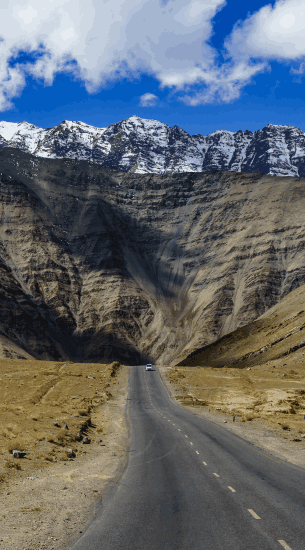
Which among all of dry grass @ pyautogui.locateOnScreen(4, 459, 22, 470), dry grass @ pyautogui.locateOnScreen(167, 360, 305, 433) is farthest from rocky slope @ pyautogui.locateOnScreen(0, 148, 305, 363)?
dry grass @ pyautogui.locateOnScreen(4, 459, 22, 470)

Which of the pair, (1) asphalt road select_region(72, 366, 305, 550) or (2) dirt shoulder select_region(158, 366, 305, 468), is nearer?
(1) asphalt road select_region(72, 366, 305, 550)

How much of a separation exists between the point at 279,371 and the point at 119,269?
99292 mm

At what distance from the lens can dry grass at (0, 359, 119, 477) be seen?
19.5m

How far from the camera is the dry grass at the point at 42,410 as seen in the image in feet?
64.1

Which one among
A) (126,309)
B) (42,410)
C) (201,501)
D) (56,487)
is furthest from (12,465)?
(126,309)

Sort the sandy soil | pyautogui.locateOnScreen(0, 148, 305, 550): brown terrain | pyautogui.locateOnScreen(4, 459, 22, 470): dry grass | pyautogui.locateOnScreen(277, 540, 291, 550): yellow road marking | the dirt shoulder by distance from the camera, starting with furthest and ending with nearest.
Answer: the dirt shoulder → pyautogui.locateOnScreen(0, 148, 305, 550): brown terrain → pyautogui.locateOnScreen(4, 459, 22, 470): dry grass → the sandy soil → pyautogui.locateOnScreen(277, 540, 291, 550): yellow road marking

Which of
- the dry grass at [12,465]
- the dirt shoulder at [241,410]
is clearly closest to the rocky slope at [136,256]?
the dirt shoulder at [241,410]

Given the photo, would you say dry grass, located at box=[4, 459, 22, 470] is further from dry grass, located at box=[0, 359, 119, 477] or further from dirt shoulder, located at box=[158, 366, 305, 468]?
dirt shoulder, located at box=[158, 366, 305, 468]

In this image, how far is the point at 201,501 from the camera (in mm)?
12734

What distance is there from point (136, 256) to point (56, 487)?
156157mm

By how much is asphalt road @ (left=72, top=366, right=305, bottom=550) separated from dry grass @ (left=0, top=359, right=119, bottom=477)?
155 inches

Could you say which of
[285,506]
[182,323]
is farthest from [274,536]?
[182,323]

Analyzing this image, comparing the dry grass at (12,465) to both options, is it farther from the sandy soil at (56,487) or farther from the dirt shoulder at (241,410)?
the dirt shoulder at (241,410)

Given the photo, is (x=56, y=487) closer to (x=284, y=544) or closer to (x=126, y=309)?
(x=284, y=544)
